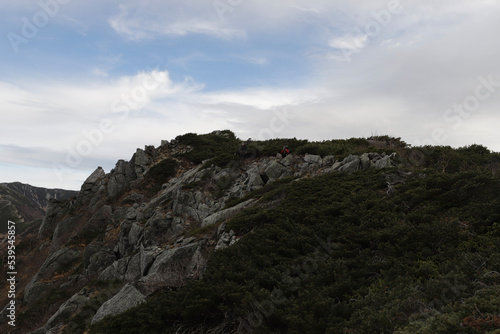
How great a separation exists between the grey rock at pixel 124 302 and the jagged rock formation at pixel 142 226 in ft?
0.13

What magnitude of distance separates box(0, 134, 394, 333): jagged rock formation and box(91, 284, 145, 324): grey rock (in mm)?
40

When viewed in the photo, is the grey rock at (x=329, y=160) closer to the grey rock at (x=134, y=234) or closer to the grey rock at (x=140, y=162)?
the grey rock at (x=134, y=234)

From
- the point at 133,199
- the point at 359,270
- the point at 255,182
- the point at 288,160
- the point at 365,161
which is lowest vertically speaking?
the point at 359,270

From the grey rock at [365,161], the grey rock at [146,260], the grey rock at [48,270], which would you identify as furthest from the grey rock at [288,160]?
the grey rock at [48,270]

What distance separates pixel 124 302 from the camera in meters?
9.34

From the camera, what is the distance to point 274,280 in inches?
269

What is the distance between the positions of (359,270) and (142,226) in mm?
15423

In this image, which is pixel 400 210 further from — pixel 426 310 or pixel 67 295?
pixel 67 295

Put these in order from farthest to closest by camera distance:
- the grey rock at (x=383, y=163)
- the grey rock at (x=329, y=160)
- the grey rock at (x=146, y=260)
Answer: the grey rock at (x=329, y=160), the grey rock at (x=383, y=163), the grey rock at (x=146, y=260)

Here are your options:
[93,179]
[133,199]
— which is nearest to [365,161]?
[133,199]

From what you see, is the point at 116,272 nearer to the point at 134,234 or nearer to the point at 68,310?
the point at 68,310

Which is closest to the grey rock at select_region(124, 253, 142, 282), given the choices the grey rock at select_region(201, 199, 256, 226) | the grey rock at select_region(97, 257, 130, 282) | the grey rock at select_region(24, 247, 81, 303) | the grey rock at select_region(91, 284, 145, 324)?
the grey rock at select_region(97, 257, 130, 282)

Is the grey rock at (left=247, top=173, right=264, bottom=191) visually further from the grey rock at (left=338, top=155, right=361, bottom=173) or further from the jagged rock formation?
the grey rock at (left=338, top=155, right=361, bottom=173)

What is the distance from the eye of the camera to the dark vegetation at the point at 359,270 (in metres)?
4.61
